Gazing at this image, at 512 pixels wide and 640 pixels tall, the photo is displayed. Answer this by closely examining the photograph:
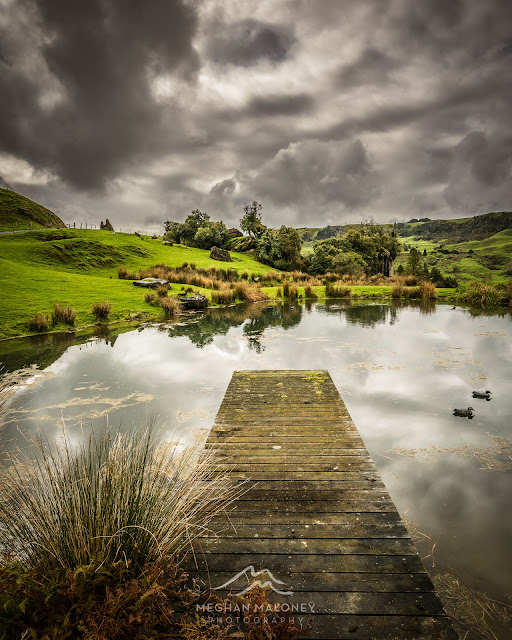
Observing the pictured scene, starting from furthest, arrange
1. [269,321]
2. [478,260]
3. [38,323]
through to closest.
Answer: [478,260] → [269,321] → [38,323]

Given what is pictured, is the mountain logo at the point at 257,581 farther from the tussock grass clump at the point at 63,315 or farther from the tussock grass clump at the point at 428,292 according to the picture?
the tussock grass clump at the point at 428,292

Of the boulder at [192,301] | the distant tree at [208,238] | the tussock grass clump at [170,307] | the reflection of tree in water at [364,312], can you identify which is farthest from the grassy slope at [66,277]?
the distant tree at [208,238]

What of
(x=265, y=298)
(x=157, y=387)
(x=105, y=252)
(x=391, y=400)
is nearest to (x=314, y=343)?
(x=391, y=400)

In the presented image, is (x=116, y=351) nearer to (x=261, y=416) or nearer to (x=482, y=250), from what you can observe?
(x=261, y=416)

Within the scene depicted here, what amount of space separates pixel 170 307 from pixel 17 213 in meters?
60.4

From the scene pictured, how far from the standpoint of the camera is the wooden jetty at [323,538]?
2.14 meters

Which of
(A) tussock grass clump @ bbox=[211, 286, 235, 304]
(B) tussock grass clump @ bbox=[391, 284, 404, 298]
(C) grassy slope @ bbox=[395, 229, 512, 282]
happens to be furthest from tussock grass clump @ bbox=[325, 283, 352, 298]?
(C) grassy slope @ bbox=[395, 229, 512, 282]

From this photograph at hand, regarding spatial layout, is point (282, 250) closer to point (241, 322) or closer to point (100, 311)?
point (241, 322)

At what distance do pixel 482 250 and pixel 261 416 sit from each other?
96368 mm

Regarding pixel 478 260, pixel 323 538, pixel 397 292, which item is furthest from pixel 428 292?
pixel 478 260

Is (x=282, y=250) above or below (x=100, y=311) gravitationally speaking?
above

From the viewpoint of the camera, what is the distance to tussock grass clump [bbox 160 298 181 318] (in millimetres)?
18422

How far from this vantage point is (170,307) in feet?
60.5

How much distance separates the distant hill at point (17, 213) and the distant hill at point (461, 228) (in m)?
118
